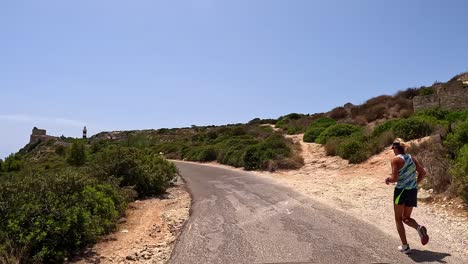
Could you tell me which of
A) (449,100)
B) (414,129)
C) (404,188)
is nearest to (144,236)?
(404,188)

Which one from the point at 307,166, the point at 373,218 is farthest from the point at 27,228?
the point at 307,166

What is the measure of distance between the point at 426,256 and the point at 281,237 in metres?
2.64

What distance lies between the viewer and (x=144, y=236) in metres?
8.97

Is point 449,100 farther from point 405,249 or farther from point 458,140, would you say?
point 405,249

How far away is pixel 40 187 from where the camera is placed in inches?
332

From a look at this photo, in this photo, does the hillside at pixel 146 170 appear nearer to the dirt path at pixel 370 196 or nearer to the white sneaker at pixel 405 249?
the dirt path at pixel 370 196

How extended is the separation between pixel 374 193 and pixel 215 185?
281 inches

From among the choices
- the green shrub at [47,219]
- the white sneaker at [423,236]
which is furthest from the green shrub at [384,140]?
the green shrub at [47,219]

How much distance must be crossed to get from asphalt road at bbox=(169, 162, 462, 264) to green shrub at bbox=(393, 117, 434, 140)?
941 centimetres

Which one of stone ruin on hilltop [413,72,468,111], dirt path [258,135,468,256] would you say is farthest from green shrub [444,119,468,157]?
stone ruin on hilltop [413,72,468,111]

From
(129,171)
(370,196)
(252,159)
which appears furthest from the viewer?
(252,159)

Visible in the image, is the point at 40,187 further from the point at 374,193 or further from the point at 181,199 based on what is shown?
the point at 374,193

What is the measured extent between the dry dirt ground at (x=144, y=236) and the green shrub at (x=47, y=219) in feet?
1.25

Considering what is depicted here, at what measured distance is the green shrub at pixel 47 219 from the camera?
6453 mm
